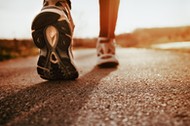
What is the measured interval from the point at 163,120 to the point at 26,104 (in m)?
0.56

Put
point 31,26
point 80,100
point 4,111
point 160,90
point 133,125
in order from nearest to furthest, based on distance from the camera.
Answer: point 133,125 < point 4,111 < point 80,100 < point 160,90 < point 31,26

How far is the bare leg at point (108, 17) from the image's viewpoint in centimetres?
212

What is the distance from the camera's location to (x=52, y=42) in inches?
55.9

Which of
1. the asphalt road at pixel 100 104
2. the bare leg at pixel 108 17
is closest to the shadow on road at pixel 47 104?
the asphalt road at pixel 100 104

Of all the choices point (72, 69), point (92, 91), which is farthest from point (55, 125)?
point (72, 69)

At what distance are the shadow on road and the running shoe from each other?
9 cm

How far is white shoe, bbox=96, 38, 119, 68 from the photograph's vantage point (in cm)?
222

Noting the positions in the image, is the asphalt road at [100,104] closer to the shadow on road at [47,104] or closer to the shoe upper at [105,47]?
the shadow on road at [47,104]

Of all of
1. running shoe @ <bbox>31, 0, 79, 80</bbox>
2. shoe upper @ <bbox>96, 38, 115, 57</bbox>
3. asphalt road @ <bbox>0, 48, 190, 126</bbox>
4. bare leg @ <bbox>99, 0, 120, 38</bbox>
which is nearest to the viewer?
asphalt road @ <bbox>0, 48, 190, 126</bbox>

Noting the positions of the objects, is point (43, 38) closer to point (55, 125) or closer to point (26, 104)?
point (26, 104)

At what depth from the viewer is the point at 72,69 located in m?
1.47

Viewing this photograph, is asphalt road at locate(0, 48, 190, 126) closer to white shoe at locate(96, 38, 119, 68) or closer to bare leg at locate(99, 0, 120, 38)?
white shoe at locate(96, 38, 119, 68)

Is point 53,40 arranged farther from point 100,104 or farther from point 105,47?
point 105,47

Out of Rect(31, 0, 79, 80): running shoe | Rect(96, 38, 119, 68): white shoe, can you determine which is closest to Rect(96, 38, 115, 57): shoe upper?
Rect(96, 38, 119, 68): white shoe
